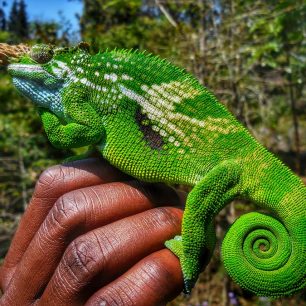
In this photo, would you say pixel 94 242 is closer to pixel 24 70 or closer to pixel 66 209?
pixel 66 209

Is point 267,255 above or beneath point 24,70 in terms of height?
beneath

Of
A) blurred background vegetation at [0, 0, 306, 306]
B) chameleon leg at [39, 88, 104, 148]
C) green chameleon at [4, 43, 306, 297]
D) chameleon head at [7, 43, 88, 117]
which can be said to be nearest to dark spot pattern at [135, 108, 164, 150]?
green chameleon at [4, 43, 306, 297]

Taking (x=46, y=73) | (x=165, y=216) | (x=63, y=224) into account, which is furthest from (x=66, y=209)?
(x=46, y=73)

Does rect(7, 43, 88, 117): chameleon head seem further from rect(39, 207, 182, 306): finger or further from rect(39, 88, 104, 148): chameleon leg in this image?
rect(39, 207, 182, 306): finger

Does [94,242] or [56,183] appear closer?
[94,242]

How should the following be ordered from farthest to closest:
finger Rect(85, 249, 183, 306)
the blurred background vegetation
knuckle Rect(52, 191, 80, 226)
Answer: the blurred background vegetation < knuckle Rect(52, 191, 80, 226) < finger Rect(85, 249, 183, 306)

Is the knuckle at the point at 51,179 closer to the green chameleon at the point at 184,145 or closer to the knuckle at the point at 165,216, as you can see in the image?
the green chameleon at the point at 184,145

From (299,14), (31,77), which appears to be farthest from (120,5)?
(31,77)

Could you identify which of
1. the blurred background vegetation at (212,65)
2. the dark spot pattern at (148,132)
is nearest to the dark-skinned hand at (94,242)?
the dark spot pattern at (148,132)
